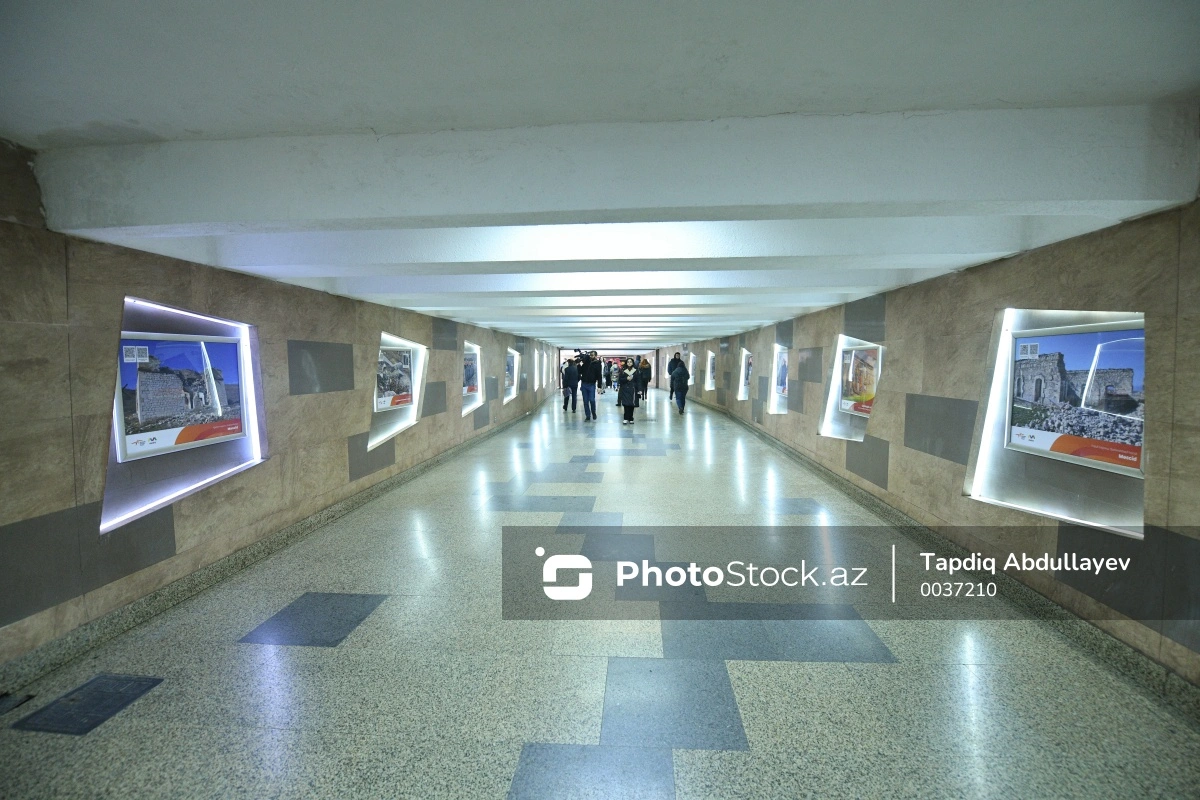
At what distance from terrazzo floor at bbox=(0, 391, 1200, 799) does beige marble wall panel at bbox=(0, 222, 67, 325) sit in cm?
201

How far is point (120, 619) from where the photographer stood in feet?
11.3

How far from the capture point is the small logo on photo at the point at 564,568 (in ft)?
13.0

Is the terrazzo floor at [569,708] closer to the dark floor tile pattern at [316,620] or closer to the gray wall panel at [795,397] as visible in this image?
the dark floor tile pattern at [316,620]

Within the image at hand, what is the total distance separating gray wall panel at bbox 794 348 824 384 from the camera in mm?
8062

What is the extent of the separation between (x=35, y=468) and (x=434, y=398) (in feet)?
19.4

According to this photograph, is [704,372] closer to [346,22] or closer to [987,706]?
[987,706]

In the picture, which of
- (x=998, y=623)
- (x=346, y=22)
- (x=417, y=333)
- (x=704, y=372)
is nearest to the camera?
Answer: (x=346, y=22)

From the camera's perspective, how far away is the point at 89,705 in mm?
2754

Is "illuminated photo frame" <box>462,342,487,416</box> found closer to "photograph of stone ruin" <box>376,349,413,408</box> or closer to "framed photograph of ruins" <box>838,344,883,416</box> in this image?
"photograph of stone ruin" <box>376,349,413,408</box>

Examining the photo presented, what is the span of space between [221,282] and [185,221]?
1756 mm

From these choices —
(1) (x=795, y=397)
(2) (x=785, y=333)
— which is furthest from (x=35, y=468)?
(2) (x=785, y=333)

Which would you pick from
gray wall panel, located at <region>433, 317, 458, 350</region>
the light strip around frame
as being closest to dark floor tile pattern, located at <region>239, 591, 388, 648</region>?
the light strip around frame

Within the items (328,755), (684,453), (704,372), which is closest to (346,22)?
(328,755)

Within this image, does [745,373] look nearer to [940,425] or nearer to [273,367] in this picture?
[940,425]
